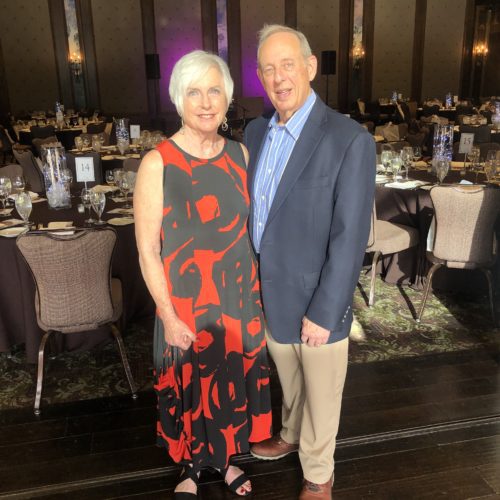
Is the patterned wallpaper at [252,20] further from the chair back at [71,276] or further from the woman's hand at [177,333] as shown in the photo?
the woman's hand at [177,333]

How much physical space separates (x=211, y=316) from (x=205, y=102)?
28.2 inches

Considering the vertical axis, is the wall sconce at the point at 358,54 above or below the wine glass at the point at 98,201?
above

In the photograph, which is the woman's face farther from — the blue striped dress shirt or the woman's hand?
the woman's hand

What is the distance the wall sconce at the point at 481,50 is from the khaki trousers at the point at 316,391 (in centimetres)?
1622

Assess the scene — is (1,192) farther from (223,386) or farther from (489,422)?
(489,422)

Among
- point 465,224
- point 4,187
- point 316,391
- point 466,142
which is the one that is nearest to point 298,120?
point 316,391

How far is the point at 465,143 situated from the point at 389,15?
37.9ft

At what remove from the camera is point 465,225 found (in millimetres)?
3412

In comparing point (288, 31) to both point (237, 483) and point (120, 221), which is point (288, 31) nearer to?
point (237, 483)

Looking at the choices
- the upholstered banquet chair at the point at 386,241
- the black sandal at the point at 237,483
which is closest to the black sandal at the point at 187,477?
the black sandal at the point at 237,483

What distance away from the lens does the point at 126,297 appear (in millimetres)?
3418

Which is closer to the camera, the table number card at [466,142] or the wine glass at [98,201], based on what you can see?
the wine glass at [98,201]

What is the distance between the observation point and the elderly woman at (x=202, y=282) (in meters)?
1.66

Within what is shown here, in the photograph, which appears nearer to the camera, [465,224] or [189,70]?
[189,70]
